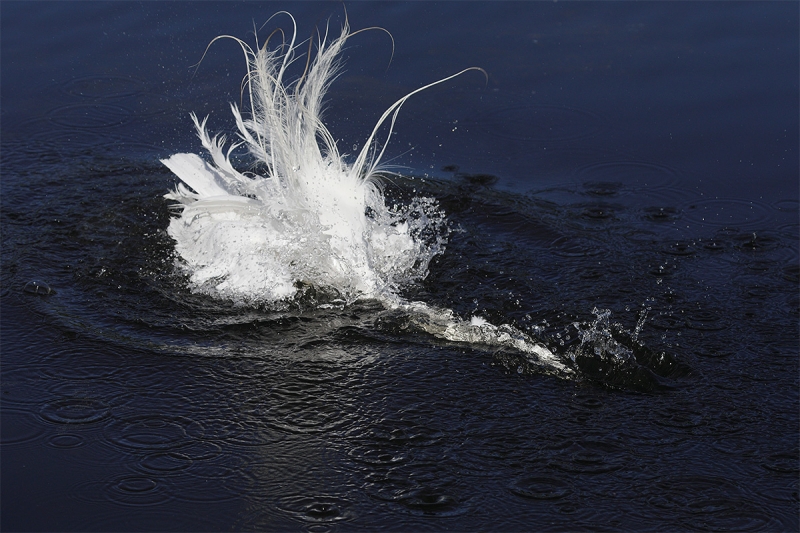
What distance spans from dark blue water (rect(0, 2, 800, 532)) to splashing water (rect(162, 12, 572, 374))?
0.18 meters

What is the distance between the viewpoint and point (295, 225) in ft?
20.0

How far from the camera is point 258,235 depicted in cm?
612

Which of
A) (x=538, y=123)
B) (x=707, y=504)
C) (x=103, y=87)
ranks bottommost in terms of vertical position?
(x=707, y=504)

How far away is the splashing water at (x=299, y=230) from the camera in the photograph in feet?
19.5

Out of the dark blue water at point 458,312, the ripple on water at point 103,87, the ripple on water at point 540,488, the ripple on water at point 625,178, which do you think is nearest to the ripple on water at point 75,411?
the dark blue water at point 458,312

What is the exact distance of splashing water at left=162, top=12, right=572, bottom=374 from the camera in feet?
19.5

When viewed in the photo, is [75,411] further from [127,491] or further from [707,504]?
[707,504]

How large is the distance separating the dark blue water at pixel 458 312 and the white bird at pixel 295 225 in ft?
0.69

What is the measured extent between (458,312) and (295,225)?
1.29m

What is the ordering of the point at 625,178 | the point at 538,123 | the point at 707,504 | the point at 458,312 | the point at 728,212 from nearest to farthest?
1. the point at 707,504
2. the point at 458,312
3. the point at 728,212
4. the point at 625,178
5. the point at 538,123

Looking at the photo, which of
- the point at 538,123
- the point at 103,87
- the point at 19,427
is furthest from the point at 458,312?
the point at 103,87

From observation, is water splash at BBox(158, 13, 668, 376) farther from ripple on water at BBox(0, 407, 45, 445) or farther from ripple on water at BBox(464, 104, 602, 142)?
ripple on water at BBox(464, 104, 602, 142)

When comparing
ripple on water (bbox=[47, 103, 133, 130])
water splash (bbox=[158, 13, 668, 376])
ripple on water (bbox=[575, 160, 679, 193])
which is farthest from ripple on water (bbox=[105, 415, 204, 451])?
ripple on water (bbox=[47, 103, 133, 130])

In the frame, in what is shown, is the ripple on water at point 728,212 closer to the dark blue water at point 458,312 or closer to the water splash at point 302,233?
the dark blue water at point 458,312
